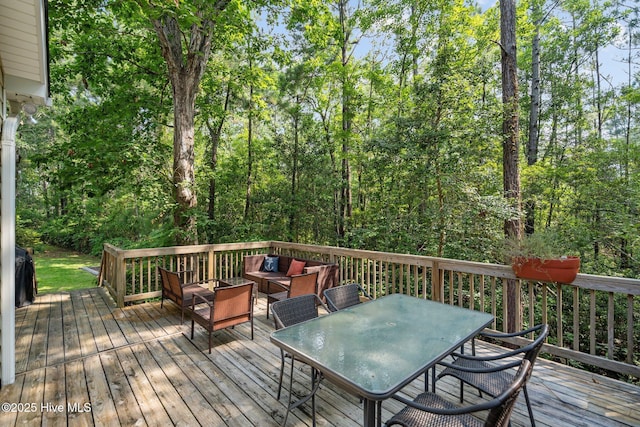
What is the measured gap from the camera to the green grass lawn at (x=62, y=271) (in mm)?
8203

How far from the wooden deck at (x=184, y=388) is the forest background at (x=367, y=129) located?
208 centimetres

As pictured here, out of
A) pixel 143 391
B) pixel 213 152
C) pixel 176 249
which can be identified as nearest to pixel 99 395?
pixel 143 391

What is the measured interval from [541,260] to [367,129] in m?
6.84

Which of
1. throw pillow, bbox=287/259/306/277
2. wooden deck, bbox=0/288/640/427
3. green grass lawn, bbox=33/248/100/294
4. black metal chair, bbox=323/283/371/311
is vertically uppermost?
black metal chair, bbox=323/283/371/311

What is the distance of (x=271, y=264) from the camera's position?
587 centimetres

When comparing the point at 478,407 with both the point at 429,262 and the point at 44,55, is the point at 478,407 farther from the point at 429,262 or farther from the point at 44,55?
the point at 44,55

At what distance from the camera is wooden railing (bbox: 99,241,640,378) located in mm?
2764

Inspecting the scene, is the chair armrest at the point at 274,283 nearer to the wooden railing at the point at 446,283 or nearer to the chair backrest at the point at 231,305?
the chair backrest at the point at 231,305

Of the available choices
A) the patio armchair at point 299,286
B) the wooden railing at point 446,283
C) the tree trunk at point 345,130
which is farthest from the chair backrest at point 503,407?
the tree trunk at point 345,130

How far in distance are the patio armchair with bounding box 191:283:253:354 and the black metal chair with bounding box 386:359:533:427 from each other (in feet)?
7.55

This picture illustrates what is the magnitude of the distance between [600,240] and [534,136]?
3.24 m

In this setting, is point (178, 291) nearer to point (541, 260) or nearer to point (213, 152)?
point (541, 260)

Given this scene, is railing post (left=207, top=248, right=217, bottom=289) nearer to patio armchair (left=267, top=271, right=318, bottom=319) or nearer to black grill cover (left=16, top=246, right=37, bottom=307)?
patio armchair (left=267, top=271, right=318, bottom=319)

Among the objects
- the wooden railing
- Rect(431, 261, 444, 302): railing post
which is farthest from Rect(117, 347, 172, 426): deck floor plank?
Rect(431, 261, 444, 302): railing post
